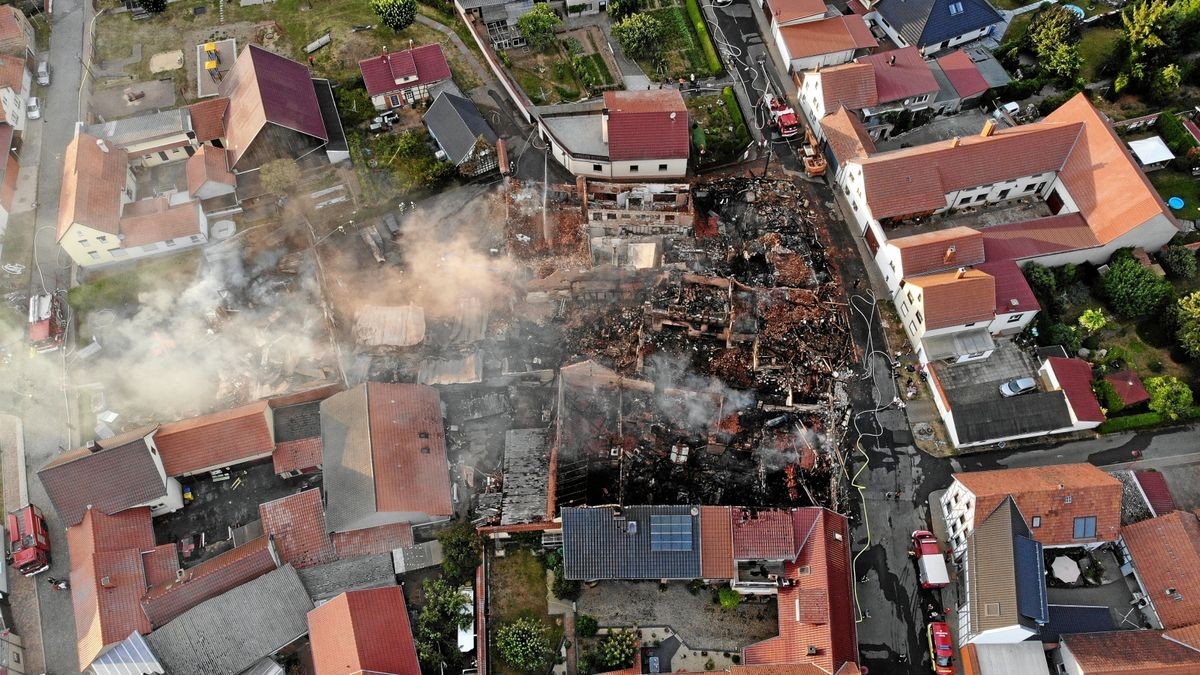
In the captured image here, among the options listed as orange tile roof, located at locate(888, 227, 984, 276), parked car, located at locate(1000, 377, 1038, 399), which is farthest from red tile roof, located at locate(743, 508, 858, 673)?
orange tile roof, located at locate(888, 227, 984, 276)

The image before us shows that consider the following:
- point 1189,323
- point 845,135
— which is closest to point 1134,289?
point 1189,323

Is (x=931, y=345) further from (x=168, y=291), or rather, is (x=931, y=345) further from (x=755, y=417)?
(x=168, y=291)

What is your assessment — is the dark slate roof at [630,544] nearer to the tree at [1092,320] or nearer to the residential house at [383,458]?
the residential house at [383,458]

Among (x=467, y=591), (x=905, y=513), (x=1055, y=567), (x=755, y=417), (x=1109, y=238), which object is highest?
(x=1109, y=238)

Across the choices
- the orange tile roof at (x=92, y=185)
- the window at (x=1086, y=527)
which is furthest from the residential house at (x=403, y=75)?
the window at (x=1086, y=527)

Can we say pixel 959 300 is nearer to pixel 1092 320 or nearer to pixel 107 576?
pixel 1092 320

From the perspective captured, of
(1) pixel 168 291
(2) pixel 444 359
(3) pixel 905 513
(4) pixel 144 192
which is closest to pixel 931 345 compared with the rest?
(3) pixel 905 513
